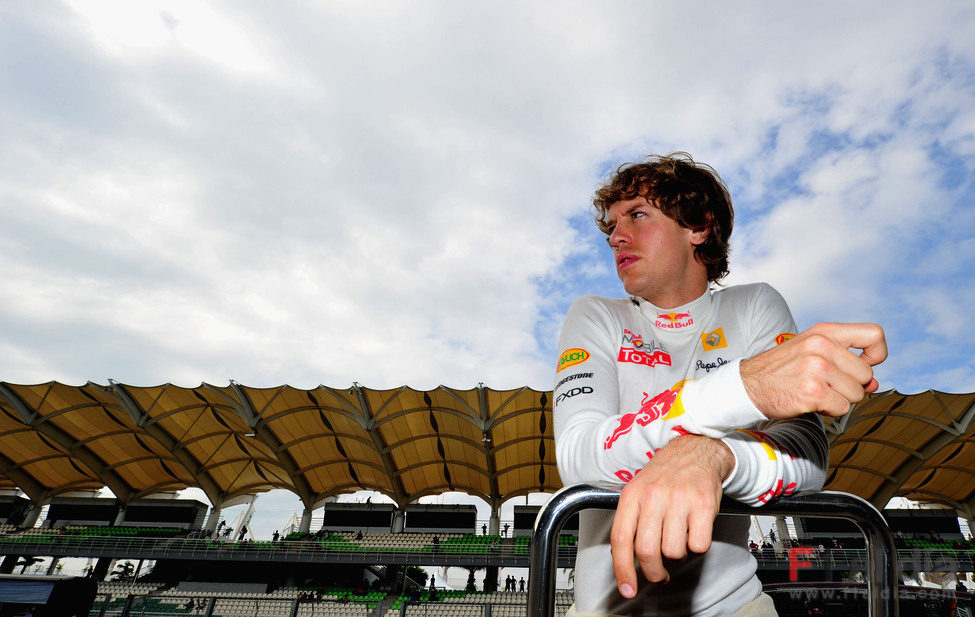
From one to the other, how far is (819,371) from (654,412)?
0.34 meters

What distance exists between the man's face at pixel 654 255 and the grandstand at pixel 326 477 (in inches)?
757

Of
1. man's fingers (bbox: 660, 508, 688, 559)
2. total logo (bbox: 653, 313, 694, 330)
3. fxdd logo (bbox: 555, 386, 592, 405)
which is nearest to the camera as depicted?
man's fingers (bbox: 660, 508, 688, 559)

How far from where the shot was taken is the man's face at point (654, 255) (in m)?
2.09

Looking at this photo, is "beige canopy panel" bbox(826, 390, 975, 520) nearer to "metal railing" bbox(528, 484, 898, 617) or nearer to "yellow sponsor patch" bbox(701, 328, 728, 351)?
"yellow sponsor patch" bbox(701, 328, 728, 351)

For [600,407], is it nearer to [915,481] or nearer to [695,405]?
[695,405]

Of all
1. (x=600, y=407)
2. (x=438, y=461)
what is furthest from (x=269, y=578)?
(x=600, y=407)

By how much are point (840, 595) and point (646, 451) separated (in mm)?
971

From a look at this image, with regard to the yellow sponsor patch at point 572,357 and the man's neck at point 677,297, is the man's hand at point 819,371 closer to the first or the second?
the yellow sponsor patch at point 572,357

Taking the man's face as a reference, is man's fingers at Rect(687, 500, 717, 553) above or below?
below

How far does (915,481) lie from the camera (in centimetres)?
2825

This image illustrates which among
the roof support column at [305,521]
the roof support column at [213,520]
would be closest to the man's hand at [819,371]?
the roof support column at [305,521]

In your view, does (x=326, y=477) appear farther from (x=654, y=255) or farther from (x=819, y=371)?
(x=819, y=371)

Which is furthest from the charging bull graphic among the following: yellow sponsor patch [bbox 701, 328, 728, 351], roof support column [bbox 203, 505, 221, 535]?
roof support column [bbox 203, 505, 221, 535]

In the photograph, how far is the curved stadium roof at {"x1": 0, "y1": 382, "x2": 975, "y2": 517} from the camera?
22016 millimetres
